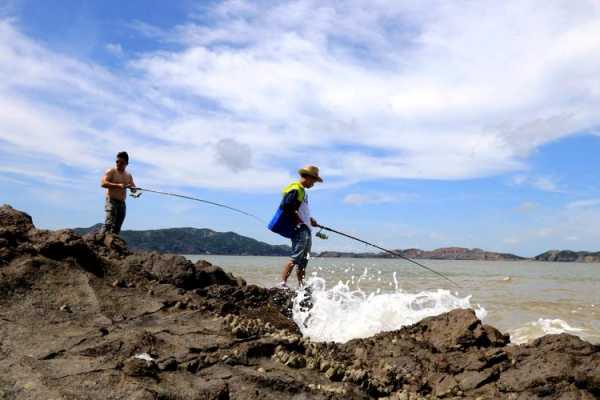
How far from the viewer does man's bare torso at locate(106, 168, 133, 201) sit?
346 inches

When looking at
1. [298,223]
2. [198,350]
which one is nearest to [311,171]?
[298,223]

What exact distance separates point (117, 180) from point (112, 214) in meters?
0.58

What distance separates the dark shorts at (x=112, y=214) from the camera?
8.92 meters

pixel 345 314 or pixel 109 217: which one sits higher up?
pixel 109 217

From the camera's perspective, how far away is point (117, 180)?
350 inches

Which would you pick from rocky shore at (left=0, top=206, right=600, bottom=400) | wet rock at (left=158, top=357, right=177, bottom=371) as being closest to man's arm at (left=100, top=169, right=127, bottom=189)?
rocky shore at (left=0, top=206, right=600, bottom=400)

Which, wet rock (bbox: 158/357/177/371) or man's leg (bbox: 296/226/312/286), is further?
man's leg (bbox: 296/226/312/286)

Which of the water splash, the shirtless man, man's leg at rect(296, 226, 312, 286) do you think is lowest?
the water splash

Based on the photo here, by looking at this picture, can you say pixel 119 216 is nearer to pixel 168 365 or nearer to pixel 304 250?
pixel 304 250

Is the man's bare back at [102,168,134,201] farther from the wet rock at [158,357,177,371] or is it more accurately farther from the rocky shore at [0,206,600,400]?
the wet rock at [158,357,177,371]

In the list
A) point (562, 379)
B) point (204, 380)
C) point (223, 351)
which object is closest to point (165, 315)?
point (223, 351)

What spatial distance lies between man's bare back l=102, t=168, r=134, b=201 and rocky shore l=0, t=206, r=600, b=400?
81.1 inches

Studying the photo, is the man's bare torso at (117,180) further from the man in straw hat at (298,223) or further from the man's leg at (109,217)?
the man in straw hat at (298,223)

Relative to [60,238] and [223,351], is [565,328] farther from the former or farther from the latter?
[60,238]
